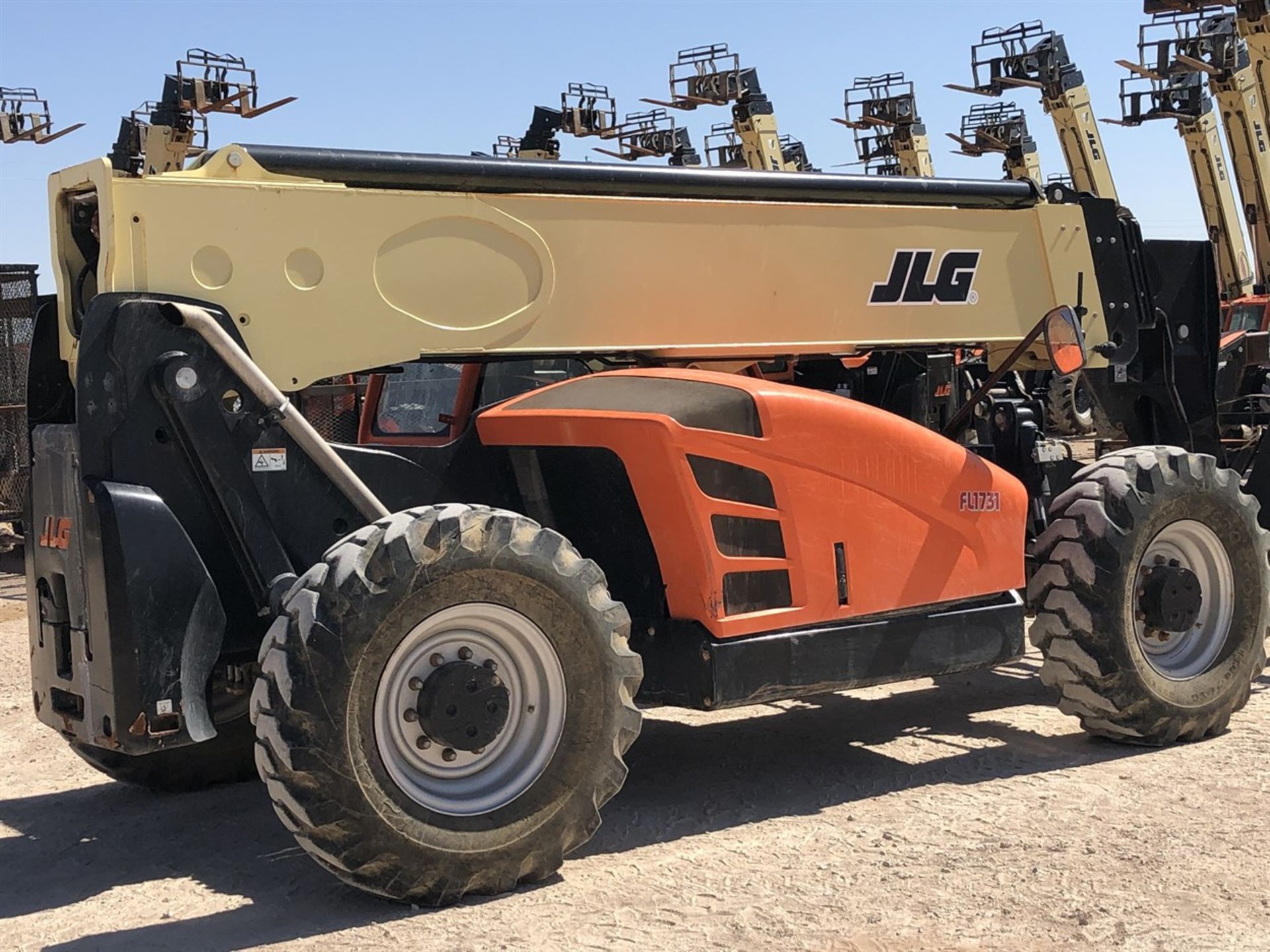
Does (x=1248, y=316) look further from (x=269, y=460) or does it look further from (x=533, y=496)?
(x=269, y=460)

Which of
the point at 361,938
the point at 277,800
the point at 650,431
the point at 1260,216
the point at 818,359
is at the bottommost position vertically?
the point at 361,938

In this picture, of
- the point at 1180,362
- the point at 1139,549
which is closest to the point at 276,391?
the point at 1139,549

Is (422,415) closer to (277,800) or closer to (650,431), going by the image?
(650,431)

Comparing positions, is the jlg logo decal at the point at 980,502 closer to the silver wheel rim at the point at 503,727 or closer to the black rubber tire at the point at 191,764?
the silver wheel rim at the point at 503,727

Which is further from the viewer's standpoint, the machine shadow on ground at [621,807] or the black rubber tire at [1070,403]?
the black rubber tire at [1070,403]

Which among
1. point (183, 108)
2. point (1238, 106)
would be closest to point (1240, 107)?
point (1238, 106)

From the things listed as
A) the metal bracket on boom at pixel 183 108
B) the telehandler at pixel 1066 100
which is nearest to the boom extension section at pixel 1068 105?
the telehandler at pixel 1066 100

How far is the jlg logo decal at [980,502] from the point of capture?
6750 mm

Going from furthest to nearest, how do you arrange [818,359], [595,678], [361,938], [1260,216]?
[1260,216], [818,359], [595,678], [361,938]

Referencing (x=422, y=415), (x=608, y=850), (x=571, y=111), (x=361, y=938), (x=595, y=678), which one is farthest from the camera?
(x=571, y=111)

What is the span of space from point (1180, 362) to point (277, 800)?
5994 millimetres

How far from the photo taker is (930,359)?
25.4 feet

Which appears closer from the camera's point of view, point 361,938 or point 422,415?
point 361,938

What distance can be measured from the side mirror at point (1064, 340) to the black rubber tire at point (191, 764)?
4250 mm
